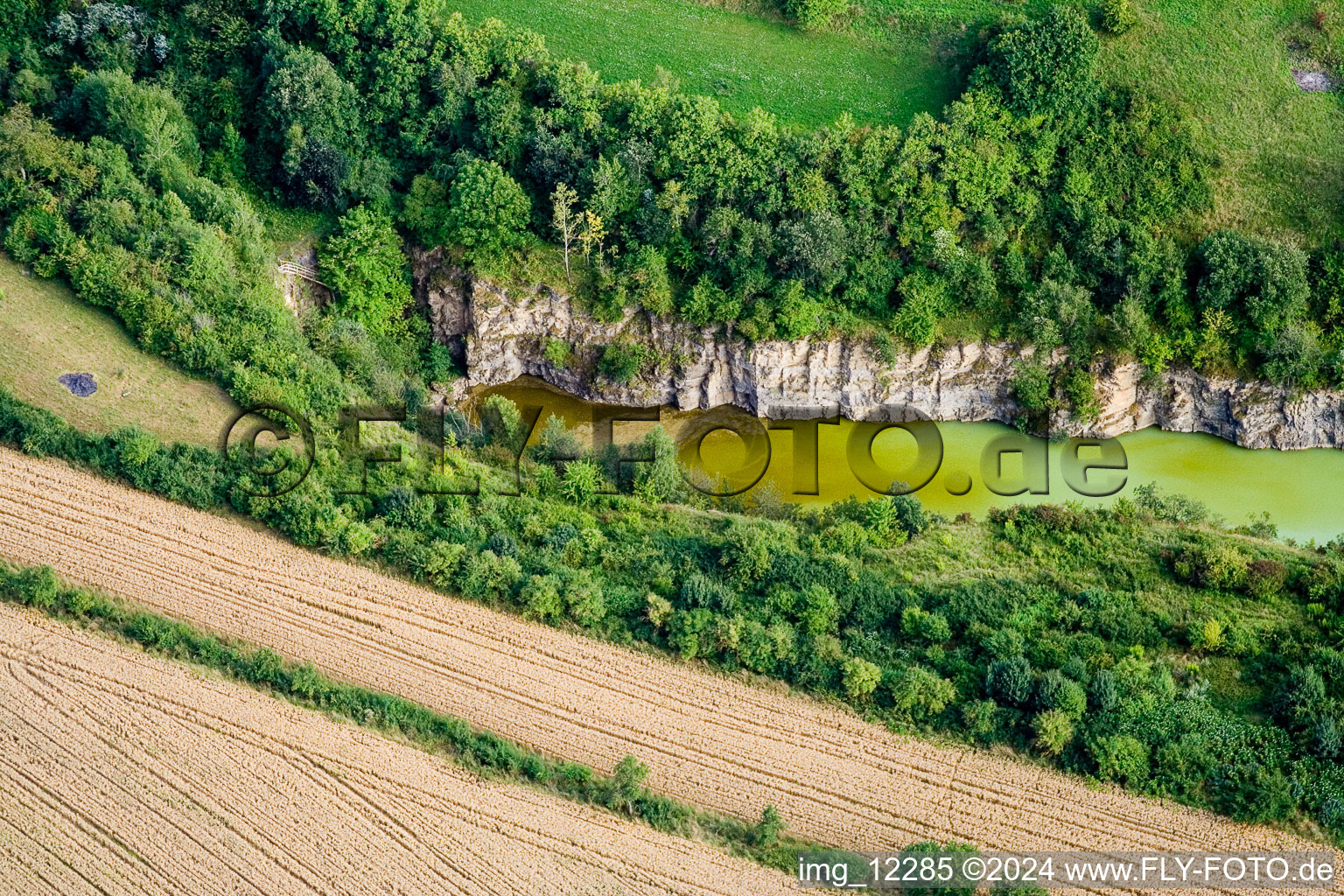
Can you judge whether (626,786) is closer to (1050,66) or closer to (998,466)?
(998,466)

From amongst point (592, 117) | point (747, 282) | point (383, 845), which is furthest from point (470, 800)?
point (592, 117)

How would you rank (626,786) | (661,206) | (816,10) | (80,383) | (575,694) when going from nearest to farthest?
(626,786), (575,694), (80,383), (661,206), (816,10)

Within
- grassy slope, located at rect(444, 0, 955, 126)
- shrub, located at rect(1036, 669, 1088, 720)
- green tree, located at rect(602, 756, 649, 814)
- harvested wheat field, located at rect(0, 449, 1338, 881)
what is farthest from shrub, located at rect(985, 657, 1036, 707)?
grassy slope, located at rect(444, 0, 955, 126)

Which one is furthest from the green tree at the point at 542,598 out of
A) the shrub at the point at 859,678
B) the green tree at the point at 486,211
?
the green tree at the point at 486,211

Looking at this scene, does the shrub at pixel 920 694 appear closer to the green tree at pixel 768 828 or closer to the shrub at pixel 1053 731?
the shrub at pixel 1053 731

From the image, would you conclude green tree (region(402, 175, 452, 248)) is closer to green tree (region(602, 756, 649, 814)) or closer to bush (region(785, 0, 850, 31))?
bush (region(785, 0, 850, 31))

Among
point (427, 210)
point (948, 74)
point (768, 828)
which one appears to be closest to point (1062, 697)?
point (768, 828)

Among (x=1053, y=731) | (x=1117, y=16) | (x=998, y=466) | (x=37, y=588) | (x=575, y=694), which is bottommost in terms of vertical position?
(x=1053, y=731)

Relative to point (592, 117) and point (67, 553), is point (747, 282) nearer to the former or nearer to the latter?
point (592, 117)
